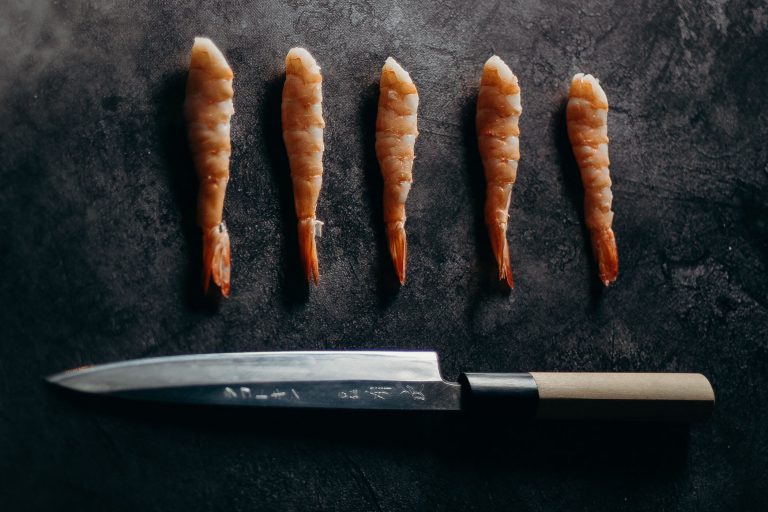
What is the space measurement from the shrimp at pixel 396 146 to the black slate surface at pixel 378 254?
5 cm

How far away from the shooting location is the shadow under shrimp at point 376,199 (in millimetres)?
2051

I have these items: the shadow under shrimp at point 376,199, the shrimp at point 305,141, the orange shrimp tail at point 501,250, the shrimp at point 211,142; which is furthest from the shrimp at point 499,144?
the shrimp at point 211,142

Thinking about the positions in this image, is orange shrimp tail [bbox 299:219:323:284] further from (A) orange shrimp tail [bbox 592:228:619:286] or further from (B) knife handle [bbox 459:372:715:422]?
(A) orange shrimp tail [bbox 592:228:619:286]

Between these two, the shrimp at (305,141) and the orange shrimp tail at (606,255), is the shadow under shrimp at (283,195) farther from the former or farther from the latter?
the orange shrimp tail at (606,255)

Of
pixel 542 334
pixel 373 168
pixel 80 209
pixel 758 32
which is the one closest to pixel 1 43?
pixel 80 209

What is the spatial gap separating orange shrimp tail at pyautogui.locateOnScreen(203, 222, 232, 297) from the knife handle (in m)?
0.61

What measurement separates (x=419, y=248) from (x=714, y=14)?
1.20m

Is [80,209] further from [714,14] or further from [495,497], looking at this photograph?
[714,14]

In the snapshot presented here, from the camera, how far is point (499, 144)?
2.13m

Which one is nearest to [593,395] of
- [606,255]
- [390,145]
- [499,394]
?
[499,394]

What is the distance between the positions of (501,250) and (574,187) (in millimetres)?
315

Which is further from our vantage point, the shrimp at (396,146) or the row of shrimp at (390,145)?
the shrimp at (396,146)

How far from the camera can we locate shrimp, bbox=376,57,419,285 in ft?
6.72

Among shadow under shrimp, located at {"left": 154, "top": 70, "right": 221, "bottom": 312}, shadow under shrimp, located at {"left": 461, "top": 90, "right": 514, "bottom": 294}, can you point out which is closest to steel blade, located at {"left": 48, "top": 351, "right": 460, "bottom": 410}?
shadow under shrimp, located at {"left": 154, "top": 70, "right": 221, "bottom": 312}
